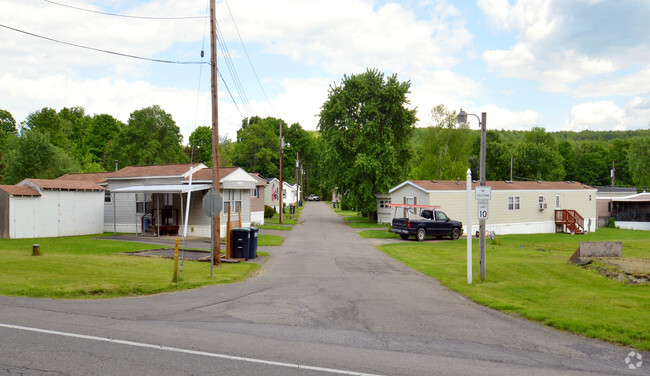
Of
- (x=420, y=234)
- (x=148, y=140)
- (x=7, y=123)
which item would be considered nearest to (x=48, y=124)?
(x=7, y=123)

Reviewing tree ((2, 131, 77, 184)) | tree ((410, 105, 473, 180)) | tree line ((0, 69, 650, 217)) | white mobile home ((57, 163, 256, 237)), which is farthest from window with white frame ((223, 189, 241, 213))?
tree ((410, 105, 473, 180))

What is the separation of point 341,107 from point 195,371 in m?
40.7

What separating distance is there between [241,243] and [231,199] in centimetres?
1121

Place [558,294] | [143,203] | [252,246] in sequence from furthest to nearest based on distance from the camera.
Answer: [143,203] < [252,246] < [558,294]

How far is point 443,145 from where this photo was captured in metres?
63.4

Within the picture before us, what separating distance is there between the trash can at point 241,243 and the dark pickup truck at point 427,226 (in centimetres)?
1325

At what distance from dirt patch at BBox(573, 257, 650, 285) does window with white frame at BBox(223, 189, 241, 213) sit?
64.2 feet

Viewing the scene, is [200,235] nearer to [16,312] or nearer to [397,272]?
[397,272]

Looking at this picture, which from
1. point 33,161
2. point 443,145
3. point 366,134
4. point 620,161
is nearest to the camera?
point 366,134

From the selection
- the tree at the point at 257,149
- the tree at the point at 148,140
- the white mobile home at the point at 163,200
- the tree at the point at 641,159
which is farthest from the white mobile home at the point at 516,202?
the tree at the point at 641,159

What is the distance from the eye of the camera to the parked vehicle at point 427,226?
2948 centimetres

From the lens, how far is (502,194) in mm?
37656

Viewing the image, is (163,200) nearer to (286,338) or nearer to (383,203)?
(286,338)

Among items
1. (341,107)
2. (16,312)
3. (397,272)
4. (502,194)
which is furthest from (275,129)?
(16,312)
